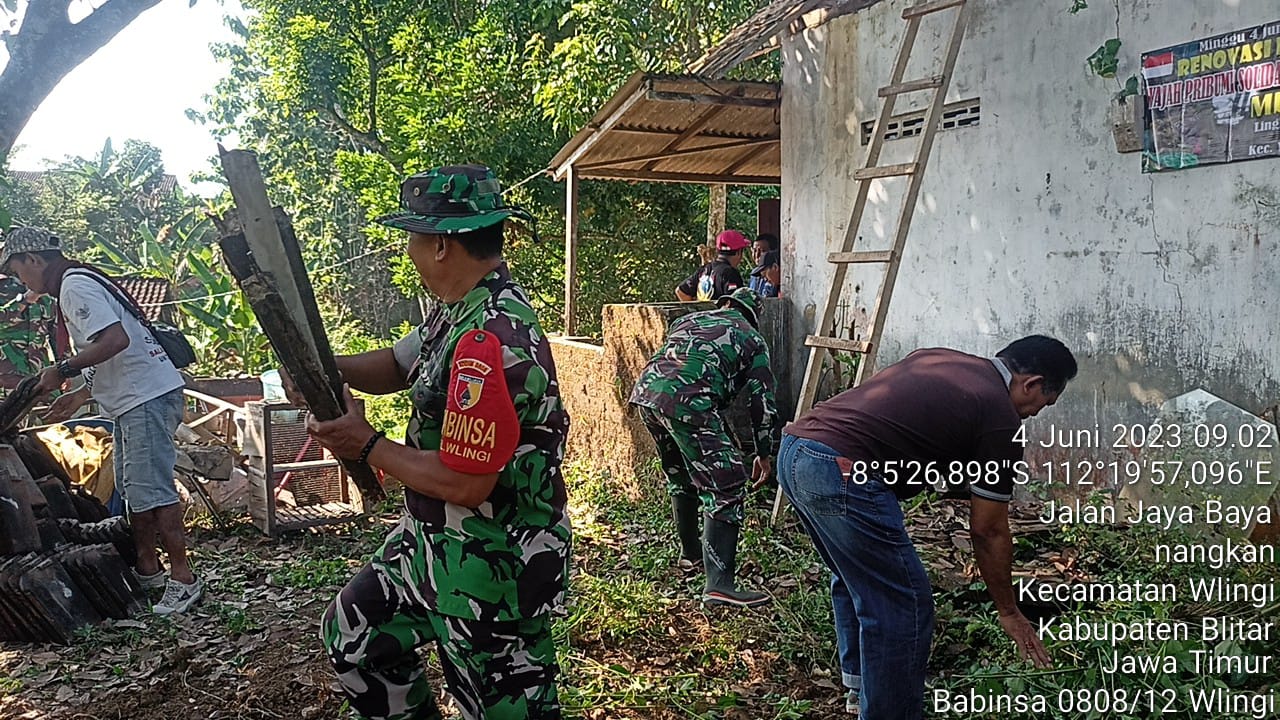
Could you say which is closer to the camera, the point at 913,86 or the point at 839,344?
the point at 839,344

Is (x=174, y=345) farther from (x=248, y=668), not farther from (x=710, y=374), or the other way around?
(x=710, y=374)

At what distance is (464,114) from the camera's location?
43.6 ft

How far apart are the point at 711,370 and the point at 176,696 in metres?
2.87

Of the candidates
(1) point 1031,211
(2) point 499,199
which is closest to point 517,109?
(1) point 1031,211

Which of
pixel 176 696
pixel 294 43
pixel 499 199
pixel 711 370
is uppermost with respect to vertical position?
pixel 294 43

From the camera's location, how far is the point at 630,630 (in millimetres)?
4621

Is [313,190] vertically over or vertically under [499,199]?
over

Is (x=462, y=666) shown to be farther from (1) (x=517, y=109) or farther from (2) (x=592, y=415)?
(1) (x=517, y=109)

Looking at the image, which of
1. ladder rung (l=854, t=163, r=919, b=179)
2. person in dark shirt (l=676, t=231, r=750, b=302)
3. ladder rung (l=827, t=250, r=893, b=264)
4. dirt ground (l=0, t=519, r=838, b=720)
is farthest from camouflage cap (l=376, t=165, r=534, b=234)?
person in dark shirt (l=676, t=231, r=750, b=302)

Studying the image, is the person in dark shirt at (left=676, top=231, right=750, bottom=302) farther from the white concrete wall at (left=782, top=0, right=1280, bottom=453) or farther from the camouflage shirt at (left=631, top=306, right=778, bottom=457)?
the camouflage shirt at (left=631, top=306, right=778, bottom=457)

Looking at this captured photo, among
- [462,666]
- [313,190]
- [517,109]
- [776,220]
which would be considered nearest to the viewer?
[462,666]

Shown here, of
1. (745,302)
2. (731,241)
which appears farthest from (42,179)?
(745,302)

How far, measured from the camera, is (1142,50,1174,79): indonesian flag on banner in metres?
5.00

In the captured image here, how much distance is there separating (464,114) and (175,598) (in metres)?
9.33
